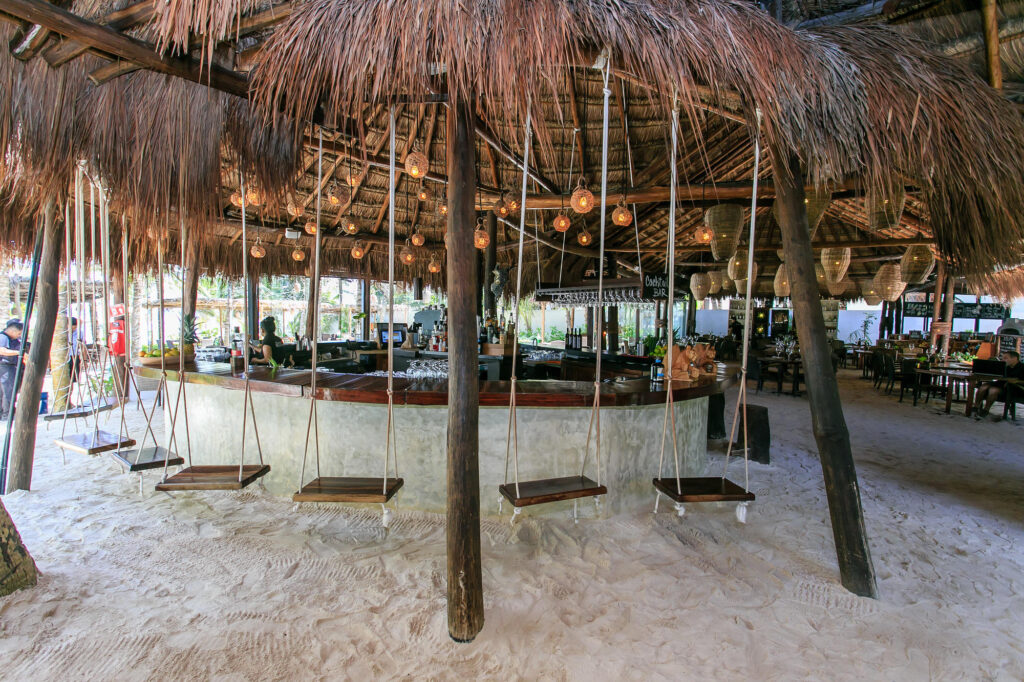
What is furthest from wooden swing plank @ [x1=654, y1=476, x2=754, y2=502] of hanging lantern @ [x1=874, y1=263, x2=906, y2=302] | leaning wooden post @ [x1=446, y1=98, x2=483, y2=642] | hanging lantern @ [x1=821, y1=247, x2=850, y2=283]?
hanging lantern @ [x1=874, y1=263, x2=906, y2=302]

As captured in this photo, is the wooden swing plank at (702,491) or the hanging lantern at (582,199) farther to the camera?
the hanging lantern at (582,199)

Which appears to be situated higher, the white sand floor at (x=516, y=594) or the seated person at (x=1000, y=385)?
the seated person at (x=1000, y=385)

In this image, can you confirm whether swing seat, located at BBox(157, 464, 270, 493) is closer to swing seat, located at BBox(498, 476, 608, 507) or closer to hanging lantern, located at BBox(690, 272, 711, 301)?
swing seat, located at BBox(498, 476, 608, 507)

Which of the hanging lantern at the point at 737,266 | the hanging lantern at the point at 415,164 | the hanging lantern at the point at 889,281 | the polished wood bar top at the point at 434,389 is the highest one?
the hanging lantern at the point at 415,164

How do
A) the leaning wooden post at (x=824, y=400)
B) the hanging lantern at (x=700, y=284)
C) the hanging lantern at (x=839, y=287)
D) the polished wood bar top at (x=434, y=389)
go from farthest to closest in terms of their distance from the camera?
the hanging lantern at (x=839, y=287)
the hanging lantern at (x=700, y=284)
the polished wood bar top at (x=434, y=389)
the leaning wooden post at (x=824, y=400)

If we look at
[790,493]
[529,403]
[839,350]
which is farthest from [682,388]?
[839,350]

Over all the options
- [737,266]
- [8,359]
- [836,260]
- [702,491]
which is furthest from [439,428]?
[8,359]

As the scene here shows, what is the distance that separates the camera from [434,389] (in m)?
3.22

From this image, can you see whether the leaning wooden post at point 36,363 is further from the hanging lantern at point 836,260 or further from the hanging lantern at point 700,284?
the hanging lantern at point 836,260

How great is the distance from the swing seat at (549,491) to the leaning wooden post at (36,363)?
13.1 ft

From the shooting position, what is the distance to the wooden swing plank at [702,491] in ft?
8.20

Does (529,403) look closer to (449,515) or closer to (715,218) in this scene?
(449,515)

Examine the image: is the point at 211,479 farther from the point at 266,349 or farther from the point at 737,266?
the point at 737,266

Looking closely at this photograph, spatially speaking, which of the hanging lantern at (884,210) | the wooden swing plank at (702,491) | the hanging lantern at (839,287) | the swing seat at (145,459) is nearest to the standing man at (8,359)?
the swing seat at (145,459)
